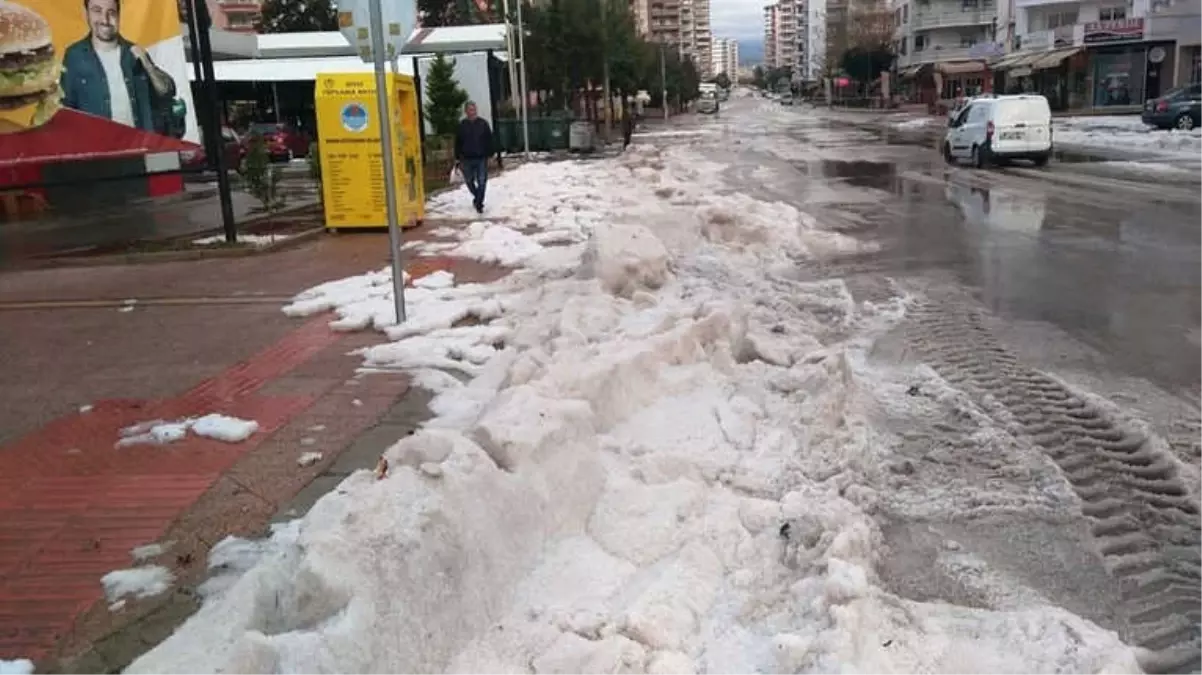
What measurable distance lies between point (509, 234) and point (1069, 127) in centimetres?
3426

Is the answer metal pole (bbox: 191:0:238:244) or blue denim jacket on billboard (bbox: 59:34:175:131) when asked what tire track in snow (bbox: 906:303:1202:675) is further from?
blue denim jacket on billboard (bbox: 59:34:175:131)

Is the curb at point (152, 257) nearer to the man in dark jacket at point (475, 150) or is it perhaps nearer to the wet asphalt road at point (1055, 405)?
the man in dark jacket at point (475, 150)

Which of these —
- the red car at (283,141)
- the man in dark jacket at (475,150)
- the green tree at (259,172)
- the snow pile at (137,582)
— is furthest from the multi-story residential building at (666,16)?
the snow pile at (137,582)

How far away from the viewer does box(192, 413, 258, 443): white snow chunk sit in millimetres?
5707

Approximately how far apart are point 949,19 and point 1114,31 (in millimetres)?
40789

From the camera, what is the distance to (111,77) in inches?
558

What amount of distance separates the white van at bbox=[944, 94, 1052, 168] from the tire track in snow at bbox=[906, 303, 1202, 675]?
1842 centimetres

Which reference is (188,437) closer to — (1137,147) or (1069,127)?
(1137,147)

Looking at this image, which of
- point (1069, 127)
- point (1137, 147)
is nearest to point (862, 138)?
point (1069, 127)

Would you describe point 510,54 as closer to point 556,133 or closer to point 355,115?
point 556,133

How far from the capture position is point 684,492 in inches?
177

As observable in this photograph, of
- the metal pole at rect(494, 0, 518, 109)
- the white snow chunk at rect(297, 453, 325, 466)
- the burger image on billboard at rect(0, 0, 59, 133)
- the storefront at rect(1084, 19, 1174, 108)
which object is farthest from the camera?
the storefront at rect(1084, 19, 1174, 108)

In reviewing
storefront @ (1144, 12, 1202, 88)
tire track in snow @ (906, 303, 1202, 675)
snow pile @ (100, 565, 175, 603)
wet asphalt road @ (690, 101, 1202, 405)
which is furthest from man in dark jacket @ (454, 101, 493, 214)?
storefront @ (1144, 12, 1202, 88)

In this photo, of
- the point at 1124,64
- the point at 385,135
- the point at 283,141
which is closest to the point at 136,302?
the point at 385,135
